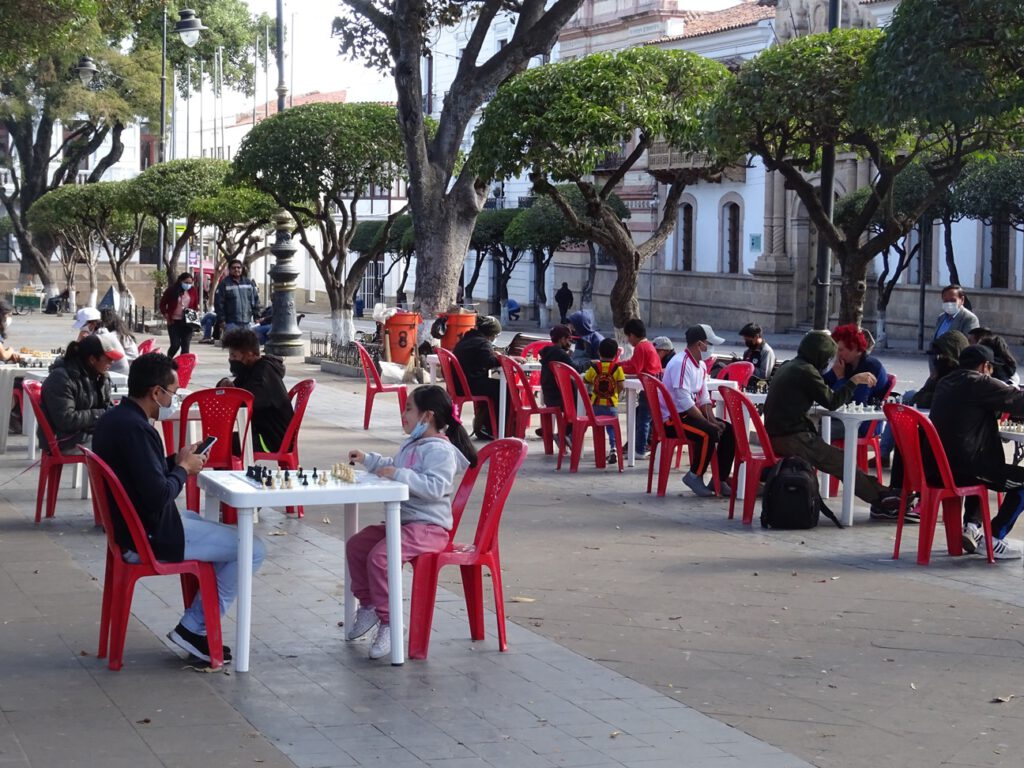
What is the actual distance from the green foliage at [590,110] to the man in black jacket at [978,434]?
27.9ft

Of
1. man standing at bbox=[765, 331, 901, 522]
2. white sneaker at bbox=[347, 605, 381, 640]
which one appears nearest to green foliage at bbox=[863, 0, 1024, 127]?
man standing at bbox=[765, 331, 901, 522]

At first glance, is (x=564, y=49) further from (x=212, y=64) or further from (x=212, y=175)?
(x=212, y=175)

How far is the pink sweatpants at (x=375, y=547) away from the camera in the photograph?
6535mm

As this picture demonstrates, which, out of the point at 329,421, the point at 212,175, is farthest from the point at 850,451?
the point at 212,175

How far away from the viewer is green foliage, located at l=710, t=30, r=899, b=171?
15031 millimetres

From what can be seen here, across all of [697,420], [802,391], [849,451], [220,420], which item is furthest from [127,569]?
[697,420]

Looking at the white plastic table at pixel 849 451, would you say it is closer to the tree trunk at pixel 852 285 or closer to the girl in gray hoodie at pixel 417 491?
the girl in gray hoodie at pixel 417 491

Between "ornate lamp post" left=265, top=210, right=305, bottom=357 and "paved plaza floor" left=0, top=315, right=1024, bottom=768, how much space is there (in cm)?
1496

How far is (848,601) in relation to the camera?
25.6 ft

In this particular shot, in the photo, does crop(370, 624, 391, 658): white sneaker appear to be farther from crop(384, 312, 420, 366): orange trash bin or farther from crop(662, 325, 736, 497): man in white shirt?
crop(384, 312, 420, 366): orange trash bin

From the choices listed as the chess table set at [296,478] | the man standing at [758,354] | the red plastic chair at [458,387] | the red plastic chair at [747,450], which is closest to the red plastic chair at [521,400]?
the red plastic chair at [458,387]

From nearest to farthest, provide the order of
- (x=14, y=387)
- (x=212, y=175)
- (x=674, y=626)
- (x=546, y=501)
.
Result: (x=674, y=626), (x=546, y=501), (x=14, y=387), (x=212, y=175)

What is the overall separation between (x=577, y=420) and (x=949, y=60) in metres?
4.03

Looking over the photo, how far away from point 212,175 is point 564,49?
19.6 meters
